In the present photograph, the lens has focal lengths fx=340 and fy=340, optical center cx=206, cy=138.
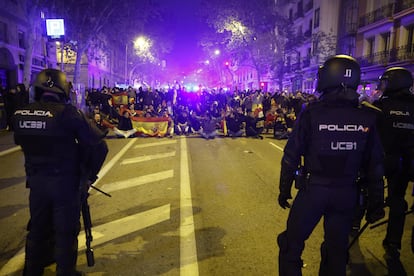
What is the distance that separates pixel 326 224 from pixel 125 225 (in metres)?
2.92

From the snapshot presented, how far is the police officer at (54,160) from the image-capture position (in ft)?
8.86

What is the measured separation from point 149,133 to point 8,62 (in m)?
15.9

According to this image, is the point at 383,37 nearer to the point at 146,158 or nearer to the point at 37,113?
the point at 146,158

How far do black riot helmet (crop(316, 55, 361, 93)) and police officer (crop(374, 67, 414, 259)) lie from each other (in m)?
1.34

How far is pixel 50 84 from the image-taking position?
283 cm

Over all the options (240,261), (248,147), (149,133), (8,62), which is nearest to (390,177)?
(240,261)

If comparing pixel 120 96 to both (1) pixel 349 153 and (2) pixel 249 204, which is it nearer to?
(2) pixel 249 204

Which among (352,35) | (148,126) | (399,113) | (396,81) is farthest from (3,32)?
(352,35)

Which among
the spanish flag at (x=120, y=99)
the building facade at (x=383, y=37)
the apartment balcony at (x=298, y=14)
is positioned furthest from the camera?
the apartment balcony at (x=298, y=14)

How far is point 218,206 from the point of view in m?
5.49

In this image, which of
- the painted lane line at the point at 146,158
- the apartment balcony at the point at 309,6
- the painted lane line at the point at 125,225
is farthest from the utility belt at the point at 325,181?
the apartment balcony at the point at 309,6

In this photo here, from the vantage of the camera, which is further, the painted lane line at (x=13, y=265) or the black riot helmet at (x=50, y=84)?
the painted lane line at (x=13, y=265)

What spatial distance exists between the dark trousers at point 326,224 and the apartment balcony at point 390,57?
23.2 meters

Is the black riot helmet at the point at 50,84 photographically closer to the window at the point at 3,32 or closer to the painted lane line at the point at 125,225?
the painted lane line at the point at 125,225
